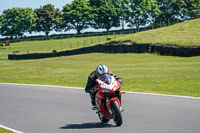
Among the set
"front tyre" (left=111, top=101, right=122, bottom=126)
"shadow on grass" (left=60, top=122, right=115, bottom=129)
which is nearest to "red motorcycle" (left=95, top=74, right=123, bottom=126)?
"front tyre" (left=111, top=101, right=122, bottom=126)

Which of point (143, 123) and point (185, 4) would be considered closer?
point (143, 123)

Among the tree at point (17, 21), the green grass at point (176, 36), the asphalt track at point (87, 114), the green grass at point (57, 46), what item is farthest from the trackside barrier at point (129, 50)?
the tree at point (17, 21)

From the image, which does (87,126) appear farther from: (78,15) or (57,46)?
(78,15)

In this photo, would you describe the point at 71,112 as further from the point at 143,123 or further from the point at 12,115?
the point at 143,123

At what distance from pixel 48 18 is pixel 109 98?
107992 millimetres

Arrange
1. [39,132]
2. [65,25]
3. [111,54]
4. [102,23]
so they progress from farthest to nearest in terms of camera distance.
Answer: [65,25] → [102,23] → [111,54] → [39,132]

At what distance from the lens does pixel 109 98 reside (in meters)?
8.92

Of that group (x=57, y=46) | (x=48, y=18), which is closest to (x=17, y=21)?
(x=48, y=18)

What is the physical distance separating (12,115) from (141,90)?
19.0 ft

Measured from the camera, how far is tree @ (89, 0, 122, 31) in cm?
10114

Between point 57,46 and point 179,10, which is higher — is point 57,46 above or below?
below

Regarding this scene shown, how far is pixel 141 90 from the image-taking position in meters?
15.4

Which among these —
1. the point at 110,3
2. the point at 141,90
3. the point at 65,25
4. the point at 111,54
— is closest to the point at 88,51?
the point at 111,54

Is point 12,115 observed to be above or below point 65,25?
below
